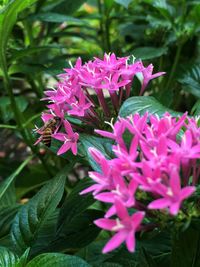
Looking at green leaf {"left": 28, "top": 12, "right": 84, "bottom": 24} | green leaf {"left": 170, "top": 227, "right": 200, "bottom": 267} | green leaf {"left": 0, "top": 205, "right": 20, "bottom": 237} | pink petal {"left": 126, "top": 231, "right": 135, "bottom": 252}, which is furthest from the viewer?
green leaf {"left": 28, "top": 12, "right": 84, "bottom": 24}

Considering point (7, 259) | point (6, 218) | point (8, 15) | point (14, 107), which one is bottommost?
point (6, 218)

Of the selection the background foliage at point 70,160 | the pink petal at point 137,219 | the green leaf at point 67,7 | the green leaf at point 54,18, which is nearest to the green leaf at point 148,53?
the background foliage at point 70,160

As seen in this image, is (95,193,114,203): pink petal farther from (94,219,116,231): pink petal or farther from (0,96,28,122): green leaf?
(0,96,28,122): green leaf

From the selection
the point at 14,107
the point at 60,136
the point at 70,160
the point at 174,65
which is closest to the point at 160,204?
the point at 60,136

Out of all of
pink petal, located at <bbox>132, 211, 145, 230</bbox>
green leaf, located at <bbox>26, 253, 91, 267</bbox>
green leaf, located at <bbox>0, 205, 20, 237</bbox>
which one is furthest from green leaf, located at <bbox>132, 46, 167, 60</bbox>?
pink petal, located at <bbox>132, 211, 145, 230</bbox>

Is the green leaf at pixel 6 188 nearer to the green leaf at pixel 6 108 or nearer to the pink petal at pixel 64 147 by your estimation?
the green leaf at pixel 6 108

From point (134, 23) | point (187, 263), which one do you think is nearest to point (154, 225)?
point (187, 263)

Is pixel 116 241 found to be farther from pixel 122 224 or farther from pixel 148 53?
pixel 148 53
